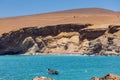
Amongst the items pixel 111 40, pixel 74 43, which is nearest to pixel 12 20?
pixel 74 43

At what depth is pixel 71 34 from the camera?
12638cm

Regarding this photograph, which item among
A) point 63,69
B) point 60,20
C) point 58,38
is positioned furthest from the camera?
point 60,20

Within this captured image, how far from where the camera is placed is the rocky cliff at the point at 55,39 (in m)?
118

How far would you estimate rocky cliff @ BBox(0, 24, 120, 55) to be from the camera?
118m

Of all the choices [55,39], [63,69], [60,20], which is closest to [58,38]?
[55,39]

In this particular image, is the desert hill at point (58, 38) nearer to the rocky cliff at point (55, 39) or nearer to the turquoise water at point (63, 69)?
the rocky cliff at point (55, 39)

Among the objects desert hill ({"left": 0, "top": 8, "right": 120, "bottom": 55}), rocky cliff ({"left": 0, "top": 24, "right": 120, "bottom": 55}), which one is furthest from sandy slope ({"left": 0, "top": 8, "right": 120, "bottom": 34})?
rocky cliff ({"left": 0, "top": 24, "right": 120, "bottom": 55})

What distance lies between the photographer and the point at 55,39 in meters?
126

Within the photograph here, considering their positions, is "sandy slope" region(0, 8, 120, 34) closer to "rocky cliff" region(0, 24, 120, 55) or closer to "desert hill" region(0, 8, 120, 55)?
"desert hill" region(0, 8, 120, 55)

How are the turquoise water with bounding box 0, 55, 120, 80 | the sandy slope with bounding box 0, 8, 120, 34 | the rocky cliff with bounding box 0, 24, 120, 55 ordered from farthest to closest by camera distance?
the sandy slope with bounding box 0, 8, 120, 34, the rocky cliff with bounding box 0, 24, 120, 55, the turquoise water with bounding box 0, 55, 120, 80

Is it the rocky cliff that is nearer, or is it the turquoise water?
the turquoise water

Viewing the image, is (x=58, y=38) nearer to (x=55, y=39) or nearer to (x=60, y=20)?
(x=55, y=39)

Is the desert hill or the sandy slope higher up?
the sandy slope

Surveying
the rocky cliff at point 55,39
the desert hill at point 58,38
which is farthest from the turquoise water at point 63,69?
the rocky cliff at point 55,39
